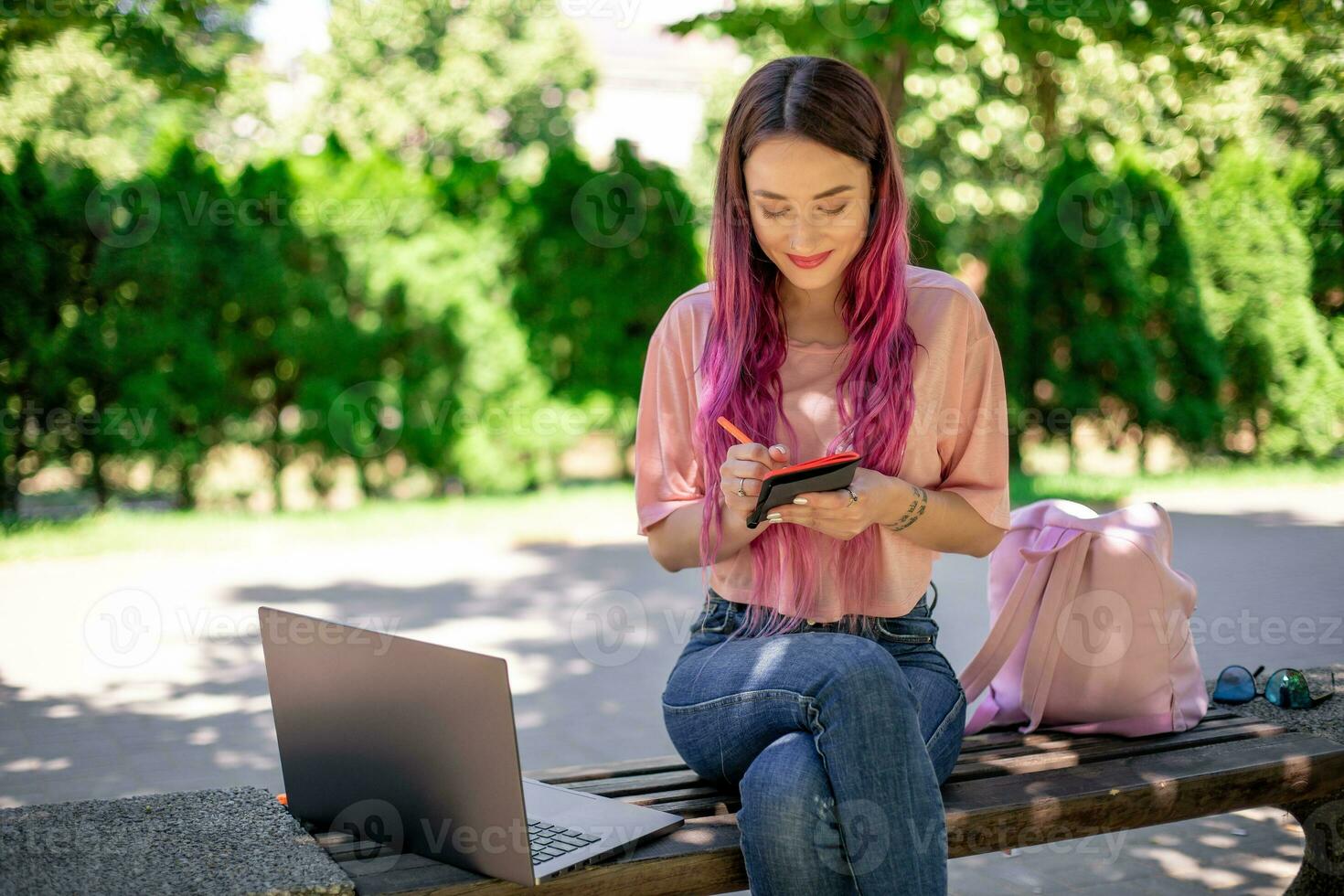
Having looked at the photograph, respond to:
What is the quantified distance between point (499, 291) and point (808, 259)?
7851mm

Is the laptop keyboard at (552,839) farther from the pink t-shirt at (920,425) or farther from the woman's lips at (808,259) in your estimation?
the woman's lips at (808,259)

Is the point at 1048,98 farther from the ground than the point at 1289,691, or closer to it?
farther from the ground

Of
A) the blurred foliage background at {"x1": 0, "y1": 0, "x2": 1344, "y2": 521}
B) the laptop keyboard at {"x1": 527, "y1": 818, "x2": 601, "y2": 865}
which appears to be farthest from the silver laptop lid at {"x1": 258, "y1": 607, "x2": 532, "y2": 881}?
the blurred foliage background at {"x1": 0, "y1": 0, "x2": 1344, "y2": 521}

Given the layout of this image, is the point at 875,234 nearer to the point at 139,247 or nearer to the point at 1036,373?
the point at 139,247

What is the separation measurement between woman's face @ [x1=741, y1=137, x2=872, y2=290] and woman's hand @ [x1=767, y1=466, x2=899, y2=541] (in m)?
0.46

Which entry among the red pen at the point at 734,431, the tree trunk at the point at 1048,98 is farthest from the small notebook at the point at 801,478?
the tree trunk at the point at 1048,98

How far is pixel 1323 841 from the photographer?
10.1ft

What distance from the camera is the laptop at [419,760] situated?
1.95 meters

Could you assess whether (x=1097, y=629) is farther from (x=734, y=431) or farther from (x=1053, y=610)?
(x=734, y=431)

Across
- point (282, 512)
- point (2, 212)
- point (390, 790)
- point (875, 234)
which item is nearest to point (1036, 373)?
point (282, 512)

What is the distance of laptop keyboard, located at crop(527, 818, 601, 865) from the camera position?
2.12 meters

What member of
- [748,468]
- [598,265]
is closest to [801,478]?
[748,468]

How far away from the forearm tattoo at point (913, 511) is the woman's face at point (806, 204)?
49 centimetres

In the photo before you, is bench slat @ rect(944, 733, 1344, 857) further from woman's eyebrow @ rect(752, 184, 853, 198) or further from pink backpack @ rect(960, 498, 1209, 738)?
woman's eyebrow @ rect(752, 184, 853, 198)
